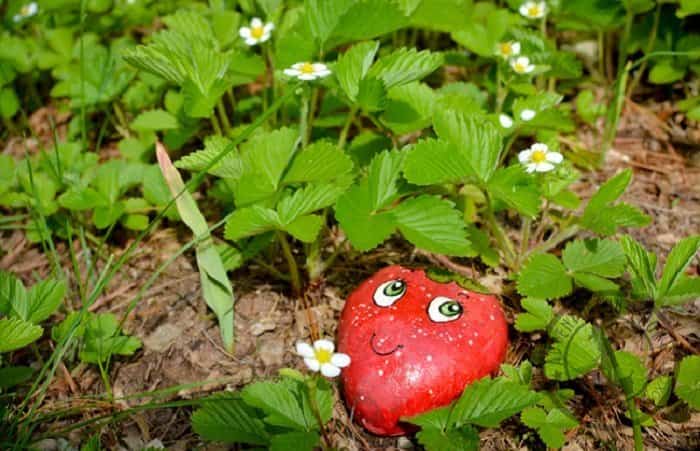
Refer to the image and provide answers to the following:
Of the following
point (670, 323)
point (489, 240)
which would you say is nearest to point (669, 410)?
point (670, 323)

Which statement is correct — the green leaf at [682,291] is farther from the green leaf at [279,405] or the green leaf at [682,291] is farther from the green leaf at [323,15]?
the green leaf at [323,15]

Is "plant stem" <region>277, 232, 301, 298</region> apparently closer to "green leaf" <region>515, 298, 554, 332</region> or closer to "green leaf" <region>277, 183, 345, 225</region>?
"green leaf" <region>277, 183, 345, 225</region>

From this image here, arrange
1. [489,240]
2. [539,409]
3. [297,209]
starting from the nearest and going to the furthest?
[539,409] < [297,209] < [489,240]

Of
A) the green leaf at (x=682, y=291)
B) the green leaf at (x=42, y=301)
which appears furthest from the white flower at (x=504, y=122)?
the green leaf at (x=42, y=301)

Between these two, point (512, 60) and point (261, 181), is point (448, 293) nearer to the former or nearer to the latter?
point (261, 181)

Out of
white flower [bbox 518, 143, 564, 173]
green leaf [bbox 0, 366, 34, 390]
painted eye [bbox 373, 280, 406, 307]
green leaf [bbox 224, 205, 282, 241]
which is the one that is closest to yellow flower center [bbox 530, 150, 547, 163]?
white flower [bbox 518, 143, 564, 173]
